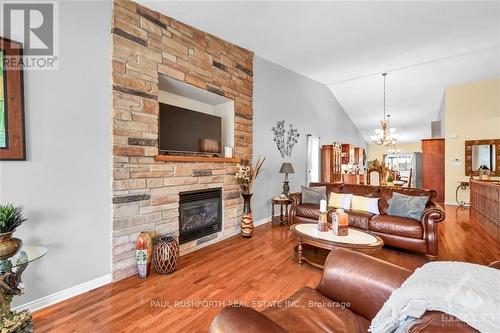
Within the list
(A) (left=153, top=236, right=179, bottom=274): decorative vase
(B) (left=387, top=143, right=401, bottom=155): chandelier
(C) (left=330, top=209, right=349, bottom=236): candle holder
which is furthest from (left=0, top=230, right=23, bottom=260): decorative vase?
(B) (left=387, top=143, right=401, bottom=155): chandelier

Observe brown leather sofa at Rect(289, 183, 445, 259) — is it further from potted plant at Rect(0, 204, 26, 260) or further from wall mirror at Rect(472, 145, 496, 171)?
wall mirror at Rect(472, 145, 496, 171)

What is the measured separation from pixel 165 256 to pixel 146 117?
1550 millimetres

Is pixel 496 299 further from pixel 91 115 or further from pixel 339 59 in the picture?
pixel 339 59

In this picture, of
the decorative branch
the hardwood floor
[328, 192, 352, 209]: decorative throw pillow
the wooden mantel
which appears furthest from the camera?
the decorative branch

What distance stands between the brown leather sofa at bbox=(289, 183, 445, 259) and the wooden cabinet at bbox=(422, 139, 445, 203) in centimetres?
472

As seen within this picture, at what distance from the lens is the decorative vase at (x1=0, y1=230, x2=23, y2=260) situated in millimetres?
1474

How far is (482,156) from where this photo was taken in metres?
5.92

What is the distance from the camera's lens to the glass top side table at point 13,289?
1260 millimetres

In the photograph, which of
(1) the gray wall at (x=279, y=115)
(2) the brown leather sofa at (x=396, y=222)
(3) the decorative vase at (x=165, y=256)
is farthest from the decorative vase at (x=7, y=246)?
(2) the brown leather sofa at (x=396, y=222)

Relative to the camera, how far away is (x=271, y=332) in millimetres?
823

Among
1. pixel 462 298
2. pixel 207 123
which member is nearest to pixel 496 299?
pixel 462 298

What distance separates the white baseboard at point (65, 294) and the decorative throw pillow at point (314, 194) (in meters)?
3.02

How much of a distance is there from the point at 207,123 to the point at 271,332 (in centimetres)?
307
